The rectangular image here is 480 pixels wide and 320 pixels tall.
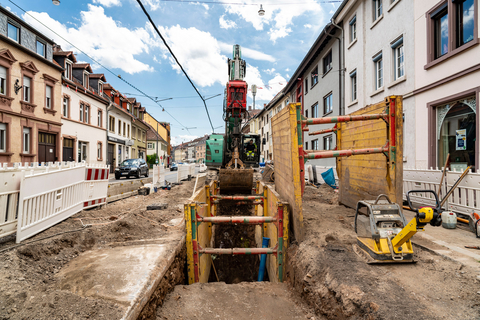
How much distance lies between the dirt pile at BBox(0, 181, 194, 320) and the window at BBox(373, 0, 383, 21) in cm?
1192

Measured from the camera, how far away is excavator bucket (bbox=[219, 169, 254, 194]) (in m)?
9.01

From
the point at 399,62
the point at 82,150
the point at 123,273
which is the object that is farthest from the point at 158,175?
the point at 82,150

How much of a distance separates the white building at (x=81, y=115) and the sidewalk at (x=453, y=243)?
21400 millimetres

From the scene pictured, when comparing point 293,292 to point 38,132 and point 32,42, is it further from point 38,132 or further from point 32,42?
point 32,42

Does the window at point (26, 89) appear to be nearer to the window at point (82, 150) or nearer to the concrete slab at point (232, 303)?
the window at point (82, 150)

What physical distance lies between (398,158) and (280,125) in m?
1.89

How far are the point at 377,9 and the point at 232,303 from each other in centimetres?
1330

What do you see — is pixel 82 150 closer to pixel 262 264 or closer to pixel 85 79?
pixel 85 79

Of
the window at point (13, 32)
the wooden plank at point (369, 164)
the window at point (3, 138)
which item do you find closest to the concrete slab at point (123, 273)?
the wooden plank at point (369, 164)

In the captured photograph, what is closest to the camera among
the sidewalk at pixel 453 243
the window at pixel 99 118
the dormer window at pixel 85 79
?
the sidewalk at pixel 453 243

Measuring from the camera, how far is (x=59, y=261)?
131 inches

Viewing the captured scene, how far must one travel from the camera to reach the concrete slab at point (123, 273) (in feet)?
7.76

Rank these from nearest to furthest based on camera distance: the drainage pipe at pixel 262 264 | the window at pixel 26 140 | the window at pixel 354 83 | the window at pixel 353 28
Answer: the drainage pipe at pixel 262 264 → the window at pixel 353 28 → the window at pixel 354 83 → the window at pixel 26 140

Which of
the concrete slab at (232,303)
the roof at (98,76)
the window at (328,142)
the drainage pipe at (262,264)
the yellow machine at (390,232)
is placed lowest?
the drainage pipe at (262,264)
